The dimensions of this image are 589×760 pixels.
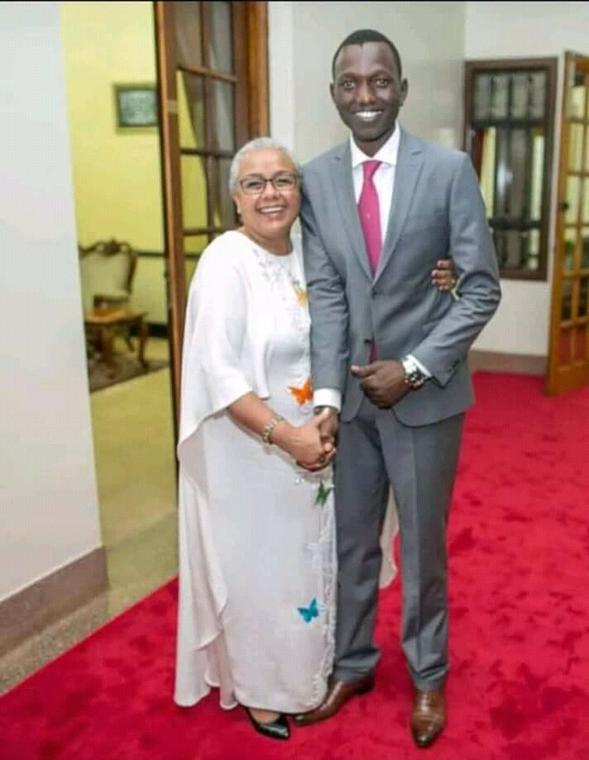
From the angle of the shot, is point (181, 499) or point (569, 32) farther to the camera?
point (569, 32)

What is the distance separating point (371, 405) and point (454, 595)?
3.52ft

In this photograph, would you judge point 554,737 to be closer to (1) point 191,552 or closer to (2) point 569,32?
(1) point 191,552

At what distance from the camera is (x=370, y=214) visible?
1878mm

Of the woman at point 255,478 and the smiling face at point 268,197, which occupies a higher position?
the smiling face at point 268,197

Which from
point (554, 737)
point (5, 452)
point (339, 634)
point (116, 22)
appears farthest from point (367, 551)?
point (116, 22)

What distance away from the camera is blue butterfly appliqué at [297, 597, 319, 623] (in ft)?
6.64

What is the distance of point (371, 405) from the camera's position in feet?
6.36

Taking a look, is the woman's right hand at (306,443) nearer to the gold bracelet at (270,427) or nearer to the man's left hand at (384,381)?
the gold bracelet at (270,427)

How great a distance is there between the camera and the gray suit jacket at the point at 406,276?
181 centimetres

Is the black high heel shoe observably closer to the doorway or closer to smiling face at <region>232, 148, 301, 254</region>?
smiling face at <region>232, 148, 301, 254</region>

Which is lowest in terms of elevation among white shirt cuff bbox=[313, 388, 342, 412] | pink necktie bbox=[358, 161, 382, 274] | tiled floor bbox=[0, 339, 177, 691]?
tiled floor bbox=[0, 339, 177, 691]

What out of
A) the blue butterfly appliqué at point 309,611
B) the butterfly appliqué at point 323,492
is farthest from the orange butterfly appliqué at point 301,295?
the blue butterfly appliqué at point 309,611

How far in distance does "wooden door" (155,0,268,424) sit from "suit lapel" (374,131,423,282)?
1511 mm

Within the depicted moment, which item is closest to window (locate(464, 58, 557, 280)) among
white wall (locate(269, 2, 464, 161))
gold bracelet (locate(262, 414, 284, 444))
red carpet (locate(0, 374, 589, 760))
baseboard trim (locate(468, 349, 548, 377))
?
A: white wall (locate(269, 2, 464, 161))
